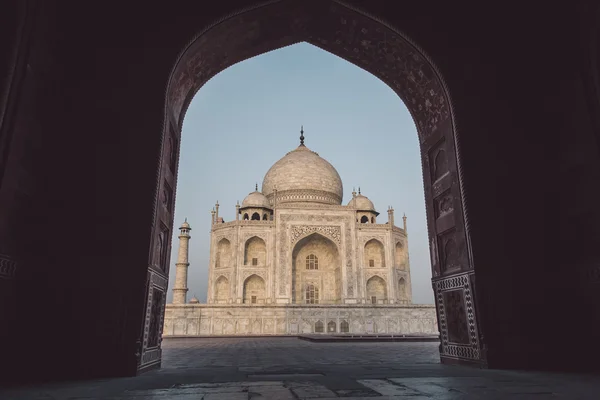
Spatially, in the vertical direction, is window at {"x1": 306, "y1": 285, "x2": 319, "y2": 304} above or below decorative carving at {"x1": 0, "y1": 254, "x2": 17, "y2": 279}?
above

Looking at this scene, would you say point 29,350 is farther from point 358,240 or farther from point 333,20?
point 358,240

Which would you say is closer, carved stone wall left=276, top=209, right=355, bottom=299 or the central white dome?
carved stone wall left=276, top=209, right=355, bottom=299

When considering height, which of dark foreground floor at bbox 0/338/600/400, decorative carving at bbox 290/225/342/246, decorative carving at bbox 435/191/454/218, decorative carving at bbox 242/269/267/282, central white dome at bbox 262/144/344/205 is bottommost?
dark foreground floor at bbox 0/338/600/400

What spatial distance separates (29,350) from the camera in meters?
3.52

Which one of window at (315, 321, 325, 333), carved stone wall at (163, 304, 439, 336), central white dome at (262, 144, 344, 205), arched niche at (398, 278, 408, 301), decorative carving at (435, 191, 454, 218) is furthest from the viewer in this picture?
central white dome at (262, 144, 344, 205)

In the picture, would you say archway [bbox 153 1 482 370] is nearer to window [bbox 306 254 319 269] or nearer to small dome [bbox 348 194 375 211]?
window [bbox 306 254 319 269]

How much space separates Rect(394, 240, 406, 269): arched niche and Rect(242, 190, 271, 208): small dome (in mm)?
8130

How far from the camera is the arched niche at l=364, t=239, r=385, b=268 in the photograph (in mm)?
23094

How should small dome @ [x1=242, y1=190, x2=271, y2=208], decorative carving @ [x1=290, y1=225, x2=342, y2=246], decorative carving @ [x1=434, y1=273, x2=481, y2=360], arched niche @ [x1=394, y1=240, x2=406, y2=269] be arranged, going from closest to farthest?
1. decorative carving @ [x1=434, y1=273, x2=481, y2=360]
2. decorative carving @ [x1=290, y1=225, x2=342, y2=246]
3. arched niche @ [x1=394, y1=240, x2=406, y2=269]
4. small dome @ [x1=242, y1=190, x2=271, y2=208]

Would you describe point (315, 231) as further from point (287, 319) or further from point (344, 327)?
point (287, 319)

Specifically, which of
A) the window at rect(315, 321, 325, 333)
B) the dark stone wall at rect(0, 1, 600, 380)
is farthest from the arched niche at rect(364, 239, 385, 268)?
the dark stone wall at rect(0, 1, 600, 380)

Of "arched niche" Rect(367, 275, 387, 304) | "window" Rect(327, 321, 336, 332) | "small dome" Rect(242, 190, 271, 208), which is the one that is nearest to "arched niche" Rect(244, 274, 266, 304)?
"small dome" Rect(242, 190, 271, 208)

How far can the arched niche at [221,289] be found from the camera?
73.0 feet

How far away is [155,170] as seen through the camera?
4.21 m
